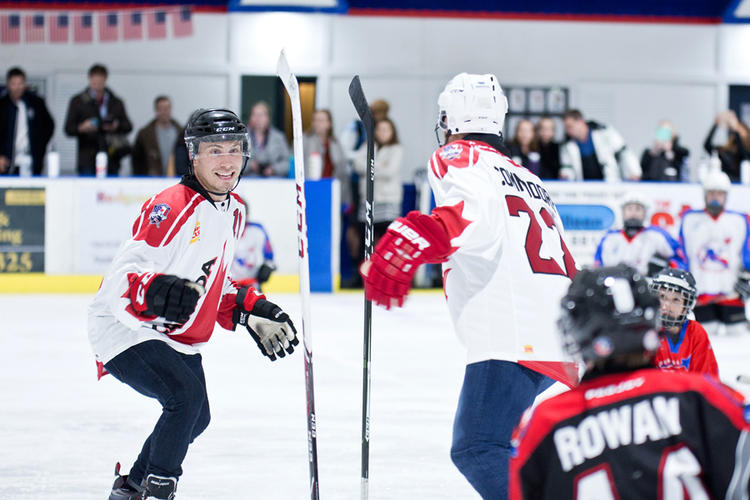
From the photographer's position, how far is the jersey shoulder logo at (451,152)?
2.85 meters

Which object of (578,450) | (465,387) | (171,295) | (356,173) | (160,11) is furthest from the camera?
(160,11)

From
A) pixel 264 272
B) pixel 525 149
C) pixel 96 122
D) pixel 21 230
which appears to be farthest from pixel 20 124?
pixel 525 149

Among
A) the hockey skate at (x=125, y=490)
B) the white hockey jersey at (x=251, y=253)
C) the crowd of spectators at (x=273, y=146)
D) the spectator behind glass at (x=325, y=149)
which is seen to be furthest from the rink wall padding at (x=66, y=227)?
the hockey skate at (x=125, y=490)

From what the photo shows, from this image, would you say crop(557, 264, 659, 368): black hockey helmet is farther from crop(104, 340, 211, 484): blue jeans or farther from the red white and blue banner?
the red white and blue banner

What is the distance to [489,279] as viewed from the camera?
279 centimetres

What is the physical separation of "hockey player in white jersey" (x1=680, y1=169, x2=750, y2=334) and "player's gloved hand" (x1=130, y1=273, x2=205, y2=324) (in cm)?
639

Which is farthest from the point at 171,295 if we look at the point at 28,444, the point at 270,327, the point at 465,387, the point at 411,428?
the point at 411,428

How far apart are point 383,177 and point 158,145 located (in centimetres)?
216

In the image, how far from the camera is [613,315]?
184cm

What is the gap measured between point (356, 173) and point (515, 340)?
8369 mm

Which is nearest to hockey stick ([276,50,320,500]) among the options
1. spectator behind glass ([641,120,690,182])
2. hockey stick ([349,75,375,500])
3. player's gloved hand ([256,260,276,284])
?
hockey stick ([349,75,375,500])

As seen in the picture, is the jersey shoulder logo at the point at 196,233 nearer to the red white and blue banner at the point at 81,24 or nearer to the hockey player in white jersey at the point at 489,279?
the hockey player in white jersey at the point at 489,279

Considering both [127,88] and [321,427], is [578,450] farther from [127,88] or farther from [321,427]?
[127,88]

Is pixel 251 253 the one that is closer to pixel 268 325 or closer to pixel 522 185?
pixel 268 325
